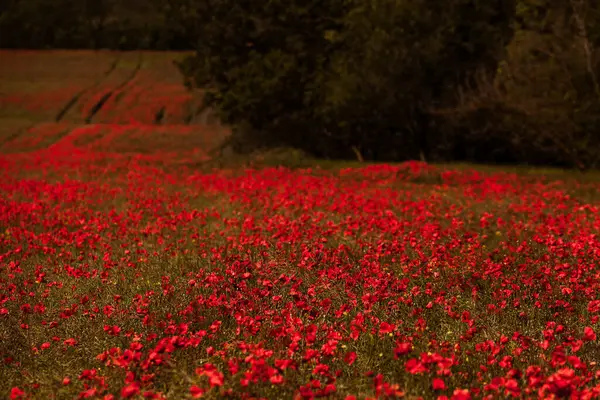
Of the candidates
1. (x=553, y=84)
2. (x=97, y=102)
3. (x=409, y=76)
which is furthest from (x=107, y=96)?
(x=553, y=84)

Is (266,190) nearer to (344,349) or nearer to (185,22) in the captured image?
(344,349)

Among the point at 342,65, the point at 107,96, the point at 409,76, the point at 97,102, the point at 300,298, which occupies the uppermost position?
the point at 342,65

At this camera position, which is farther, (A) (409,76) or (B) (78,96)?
(B) (78,96)

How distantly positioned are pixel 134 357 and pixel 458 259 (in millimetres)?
5103

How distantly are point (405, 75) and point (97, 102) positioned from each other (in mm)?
21058

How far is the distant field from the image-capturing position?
36.9 m

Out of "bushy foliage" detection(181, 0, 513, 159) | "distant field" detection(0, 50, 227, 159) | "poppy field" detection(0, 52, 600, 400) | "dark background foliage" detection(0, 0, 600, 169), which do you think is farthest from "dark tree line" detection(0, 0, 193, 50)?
"poppy field" detection(0, 52, 600, 400)

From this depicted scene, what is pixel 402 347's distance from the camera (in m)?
4.04

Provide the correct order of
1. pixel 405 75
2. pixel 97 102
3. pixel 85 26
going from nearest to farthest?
pixel 405 75
pixel 97 102
pixel 85 26

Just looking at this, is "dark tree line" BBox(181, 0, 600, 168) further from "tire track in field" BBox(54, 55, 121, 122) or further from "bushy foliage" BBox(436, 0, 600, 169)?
"tire track in field" BBox(54, 55, 121, 122)

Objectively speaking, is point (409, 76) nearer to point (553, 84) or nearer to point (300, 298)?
point (553, 84)

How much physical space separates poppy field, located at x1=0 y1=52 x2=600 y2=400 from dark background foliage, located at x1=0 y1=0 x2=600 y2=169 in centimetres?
1064

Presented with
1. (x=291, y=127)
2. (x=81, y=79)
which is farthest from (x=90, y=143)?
(x=81, y=79)

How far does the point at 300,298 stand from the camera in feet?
21.1
